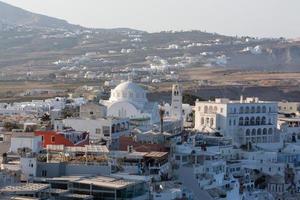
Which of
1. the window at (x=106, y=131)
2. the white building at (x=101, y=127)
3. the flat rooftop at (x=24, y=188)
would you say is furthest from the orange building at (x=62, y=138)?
the flat rooftop at (x=24, y=188)

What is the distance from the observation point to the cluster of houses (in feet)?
73.0

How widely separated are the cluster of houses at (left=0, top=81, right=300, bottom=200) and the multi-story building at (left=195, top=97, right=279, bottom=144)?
5 cm

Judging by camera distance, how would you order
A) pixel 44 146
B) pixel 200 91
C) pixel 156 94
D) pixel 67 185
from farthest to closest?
pixel 200 91
pixel 156 94
pixel 44 146
pixel 67 185

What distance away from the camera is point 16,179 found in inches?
873

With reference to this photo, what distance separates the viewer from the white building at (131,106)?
3941 cm

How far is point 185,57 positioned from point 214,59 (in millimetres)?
5757

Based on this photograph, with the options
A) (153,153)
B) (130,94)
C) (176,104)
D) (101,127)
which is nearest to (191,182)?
(153,153)

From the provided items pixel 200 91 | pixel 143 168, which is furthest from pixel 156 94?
pixel 143 168

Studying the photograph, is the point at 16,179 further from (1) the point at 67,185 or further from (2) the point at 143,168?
(2) the point at 143,168

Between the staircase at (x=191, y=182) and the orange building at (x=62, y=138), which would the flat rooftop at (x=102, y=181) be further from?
the orange building at (x=62, y=138)

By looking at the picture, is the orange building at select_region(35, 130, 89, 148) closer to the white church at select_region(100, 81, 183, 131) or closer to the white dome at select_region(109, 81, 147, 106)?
the white church at select_region(100, 81, 183, 131)

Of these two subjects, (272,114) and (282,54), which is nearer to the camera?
(272,114)

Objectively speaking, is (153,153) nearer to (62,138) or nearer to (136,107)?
(62,138)

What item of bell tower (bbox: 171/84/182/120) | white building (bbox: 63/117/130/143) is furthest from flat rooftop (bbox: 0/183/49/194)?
bell tower (bbox: 171/84/182/120)
